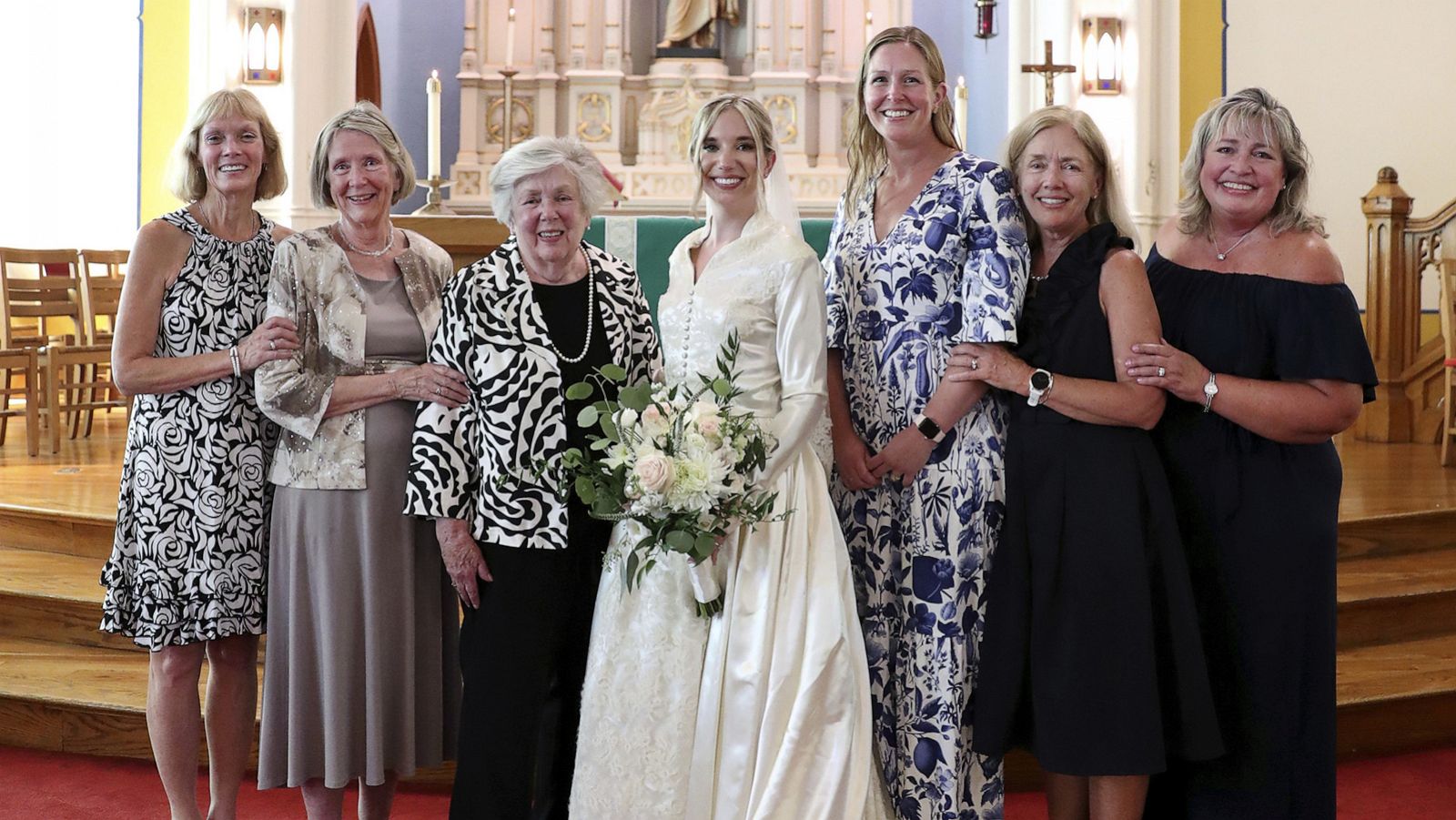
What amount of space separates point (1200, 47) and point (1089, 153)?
22.1ft

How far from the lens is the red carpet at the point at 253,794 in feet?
11.4

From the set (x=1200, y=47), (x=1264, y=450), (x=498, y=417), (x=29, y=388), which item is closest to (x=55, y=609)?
(x=498, y=417)

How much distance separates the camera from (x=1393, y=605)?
14.3 feet

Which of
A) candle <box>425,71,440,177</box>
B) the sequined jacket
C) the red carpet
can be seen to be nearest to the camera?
the sequined jacket

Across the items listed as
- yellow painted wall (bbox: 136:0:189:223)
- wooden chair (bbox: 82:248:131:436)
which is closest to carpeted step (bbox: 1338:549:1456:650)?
wooden chair (bbox: 82:248:131:436)

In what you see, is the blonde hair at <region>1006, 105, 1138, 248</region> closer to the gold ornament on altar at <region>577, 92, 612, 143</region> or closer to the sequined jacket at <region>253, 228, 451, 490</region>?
the sequined jacket at <region>253, 228, 451, 490</region>

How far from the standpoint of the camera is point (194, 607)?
9.30ft

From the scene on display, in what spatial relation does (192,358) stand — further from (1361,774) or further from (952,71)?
(952,71)

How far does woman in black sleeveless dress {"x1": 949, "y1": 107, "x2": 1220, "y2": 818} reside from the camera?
2523mm

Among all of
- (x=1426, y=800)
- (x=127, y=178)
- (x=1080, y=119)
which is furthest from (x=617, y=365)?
(x=127, y=178)

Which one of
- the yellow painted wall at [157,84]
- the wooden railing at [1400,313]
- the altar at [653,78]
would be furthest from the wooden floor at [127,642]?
the altar at [653,78]

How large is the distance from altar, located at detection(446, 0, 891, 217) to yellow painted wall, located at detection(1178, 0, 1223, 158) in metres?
2.02

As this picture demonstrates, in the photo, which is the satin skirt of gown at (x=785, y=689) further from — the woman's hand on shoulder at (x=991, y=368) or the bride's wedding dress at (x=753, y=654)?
the woman's hand on shoulder at (x=991, y=368)

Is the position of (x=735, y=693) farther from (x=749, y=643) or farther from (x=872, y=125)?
(x=872, y=125)
